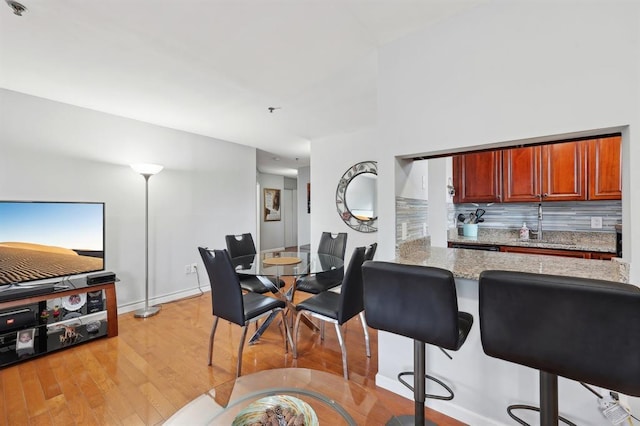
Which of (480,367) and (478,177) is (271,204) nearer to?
(478,177)

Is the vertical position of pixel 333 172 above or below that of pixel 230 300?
above

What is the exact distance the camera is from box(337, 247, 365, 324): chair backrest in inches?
78.5

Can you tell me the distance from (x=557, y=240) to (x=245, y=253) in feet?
11.6

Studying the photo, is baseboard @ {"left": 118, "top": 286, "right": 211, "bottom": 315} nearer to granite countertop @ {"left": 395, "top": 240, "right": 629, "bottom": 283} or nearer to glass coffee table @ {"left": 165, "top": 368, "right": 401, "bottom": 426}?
glass coffee table @ {"left": 165, "top": 368, "right": 401, "bottom": 426}

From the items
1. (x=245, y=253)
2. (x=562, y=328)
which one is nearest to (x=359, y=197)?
(x=245, y=253)

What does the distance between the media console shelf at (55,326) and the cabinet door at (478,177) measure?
3.98 metres

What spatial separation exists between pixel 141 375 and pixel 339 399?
168 centimetres

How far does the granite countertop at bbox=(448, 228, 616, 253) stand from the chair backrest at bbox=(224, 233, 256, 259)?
2.50 meters

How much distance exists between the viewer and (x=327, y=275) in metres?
3.29

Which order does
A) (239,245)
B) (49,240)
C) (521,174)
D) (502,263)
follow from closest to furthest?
(502,263), (49,240), (521,174), (239,245)

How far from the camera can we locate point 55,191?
2828 millimetres

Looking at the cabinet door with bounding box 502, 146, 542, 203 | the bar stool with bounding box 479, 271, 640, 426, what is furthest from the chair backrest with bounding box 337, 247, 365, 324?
the cabinet door with bounding box 502, 146, 542, 203

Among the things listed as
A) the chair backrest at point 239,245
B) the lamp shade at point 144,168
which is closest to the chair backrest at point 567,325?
the chair backrest at point 239,245

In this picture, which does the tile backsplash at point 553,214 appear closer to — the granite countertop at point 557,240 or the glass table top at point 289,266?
the granite countertop at point 557,240
